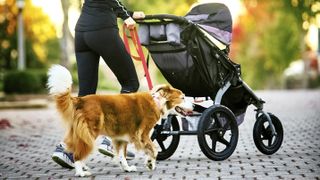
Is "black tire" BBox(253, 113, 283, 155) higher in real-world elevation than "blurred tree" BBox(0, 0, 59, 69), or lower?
higher

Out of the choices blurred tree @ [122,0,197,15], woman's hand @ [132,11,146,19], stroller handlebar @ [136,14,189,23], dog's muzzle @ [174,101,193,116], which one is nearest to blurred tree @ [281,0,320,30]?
blurred tree @ [122,0,197,15]

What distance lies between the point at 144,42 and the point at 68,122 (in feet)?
6.06

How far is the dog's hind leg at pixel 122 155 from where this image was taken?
761cm

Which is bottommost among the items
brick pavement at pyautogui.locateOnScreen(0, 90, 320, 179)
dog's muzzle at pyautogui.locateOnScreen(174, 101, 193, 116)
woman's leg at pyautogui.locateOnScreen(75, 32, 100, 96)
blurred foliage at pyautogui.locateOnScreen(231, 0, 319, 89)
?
blurred foliage at pyautogui.locateOnScreen(231, 0, 319, 89)

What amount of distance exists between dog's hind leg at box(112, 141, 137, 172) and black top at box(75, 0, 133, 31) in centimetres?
120

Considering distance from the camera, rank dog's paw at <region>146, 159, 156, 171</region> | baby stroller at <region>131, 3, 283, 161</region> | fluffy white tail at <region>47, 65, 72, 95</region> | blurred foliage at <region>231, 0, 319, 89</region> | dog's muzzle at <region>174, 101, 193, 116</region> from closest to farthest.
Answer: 1. fluffy white tail at <region>47, 65, 72, 95</region>
2. dog's paw at <region>146, 159, 156, 171</region>
3. dog's muzzle at <region>174, 101, 193, 116</region>
4. baby stroller at <region>131, 3, 283, 161</region>
5. blurred foliage at <region>231, 0, 319, 89</region>

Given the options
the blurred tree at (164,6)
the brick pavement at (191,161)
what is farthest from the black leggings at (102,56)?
the blurred tree at (164,6)

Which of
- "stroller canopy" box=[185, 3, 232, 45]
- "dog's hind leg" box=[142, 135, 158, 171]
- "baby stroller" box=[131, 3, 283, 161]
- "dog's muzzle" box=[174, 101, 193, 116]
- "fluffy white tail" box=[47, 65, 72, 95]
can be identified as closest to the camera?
"fluffy white tail" box=[47, 65, 72, 95]

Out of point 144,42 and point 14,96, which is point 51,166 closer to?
point 144,42

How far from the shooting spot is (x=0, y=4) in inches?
1421

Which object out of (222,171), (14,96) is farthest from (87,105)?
(14,96)

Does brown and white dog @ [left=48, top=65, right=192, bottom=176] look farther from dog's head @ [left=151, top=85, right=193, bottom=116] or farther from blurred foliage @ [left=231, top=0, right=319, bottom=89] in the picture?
blurred foliage @ [left=231, top=0, right=319, bottom=89]

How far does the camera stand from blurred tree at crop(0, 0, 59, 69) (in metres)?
34.8

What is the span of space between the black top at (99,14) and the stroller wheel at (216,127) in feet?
4.37
